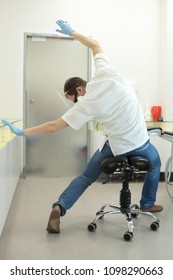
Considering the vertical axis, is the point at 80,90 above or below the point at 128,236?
above

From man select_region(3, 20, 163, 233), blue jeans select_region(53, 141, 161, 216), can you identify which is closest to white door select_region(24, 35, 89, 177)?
man select_region(3, 20, 163, 233)

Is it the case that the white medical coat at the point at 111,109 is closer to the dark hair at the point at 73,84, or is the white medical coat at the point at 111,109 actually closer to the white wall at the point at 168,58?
the dark hair at the point at 73,84

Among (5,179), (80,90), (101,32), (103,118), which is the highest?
(101,32)

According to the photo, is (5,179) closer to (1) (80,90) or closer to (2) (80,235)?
(2) (80,235)

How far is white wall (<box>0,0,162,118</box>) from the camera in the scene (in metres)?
3.73

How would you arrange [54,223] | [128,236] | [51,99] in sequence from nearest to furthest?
[128,236] < [54,223] < [51,99]

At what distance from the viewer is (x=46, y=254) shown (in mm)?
1662

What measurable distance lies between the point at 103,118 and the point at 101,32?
2375mm

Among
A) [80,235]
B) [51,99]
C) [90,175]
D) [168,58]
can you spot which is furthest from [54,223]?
[168,58]

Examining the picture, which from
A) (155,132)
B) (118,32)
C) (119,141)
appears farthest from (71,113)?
(118,32)

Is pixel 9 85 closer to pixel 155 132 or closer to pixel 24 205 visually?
pixel 24 205

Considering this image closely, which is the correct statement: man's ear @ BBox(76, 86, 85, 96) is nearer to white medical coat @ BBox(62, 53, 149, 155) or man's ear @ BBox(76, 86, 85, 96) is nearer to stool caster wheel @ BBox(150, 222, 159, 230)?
white medical coat @ BBox(62, 53, 149, 155)

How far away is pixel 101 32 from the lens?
390 centimetres
